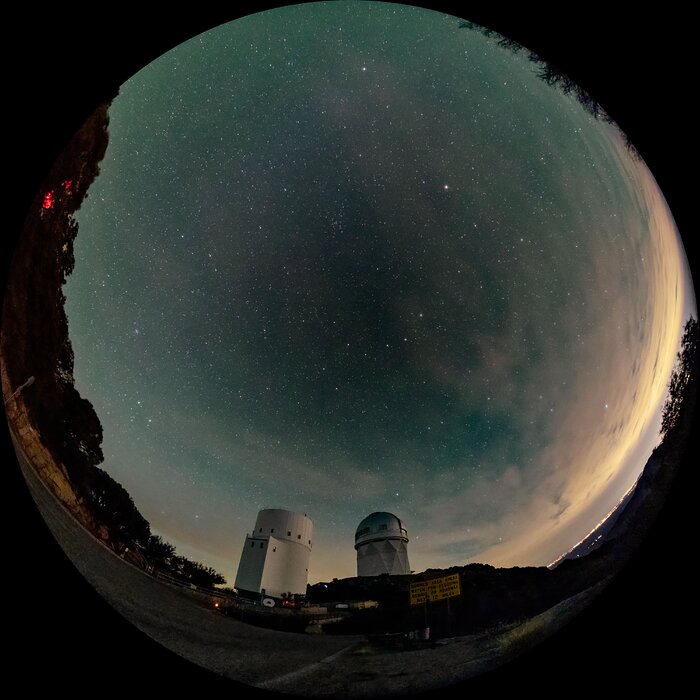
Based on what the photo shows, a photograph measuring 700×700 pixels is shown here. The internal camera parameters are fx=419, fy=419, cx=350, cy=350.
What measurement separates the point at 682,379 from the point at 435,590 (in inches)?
377

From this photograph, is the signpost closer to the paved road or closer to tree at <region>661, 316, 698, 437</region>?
the paved road

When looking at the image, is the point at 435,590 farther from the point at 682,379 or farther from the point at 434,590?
the point at 682,379

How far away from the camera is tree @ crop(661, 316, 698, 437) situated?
324 inches

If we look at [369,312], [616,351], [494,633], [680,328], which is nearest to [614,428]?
[616,351]

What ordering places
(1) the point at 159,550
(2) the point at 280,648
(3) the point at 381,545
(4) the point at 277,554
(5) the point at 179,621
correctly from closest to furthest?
(5) the point at 179,621, (2) the point at 280,648, (1) the point at 159,550, (4) the point at 277,554, (3) the point at 381,545

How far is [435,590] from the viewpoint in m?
13.5

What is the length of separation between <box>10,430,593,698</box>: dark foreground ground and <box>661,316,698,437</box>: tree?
3840 mm

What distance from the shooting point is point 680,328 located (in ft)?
27.9

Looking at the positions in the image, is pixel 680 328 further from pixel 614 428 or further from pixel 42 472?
pixel 42 472

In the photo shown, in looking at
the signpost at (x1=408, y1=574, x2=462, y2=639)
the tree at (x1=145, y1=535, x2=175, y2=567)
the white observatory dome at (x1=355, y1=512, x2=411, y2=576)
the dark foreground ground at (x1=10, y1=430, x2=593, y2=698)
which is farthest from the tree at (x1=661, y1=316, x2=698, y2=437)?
the tree at (x1=145, y1=535, x2=175, y2=567)

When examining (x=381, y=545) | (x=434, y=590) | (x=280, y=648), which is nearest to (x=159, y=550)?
(x=280, y=648)

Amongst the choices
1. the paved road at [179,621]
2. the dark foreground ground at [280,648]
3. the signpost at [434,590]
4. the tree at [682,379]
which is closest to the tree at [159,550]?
the paved road at [179,621]

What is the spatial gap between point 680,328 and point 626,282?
2319 millimetres

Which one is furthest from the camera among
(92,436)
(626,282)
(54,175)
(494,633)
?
(92,436)
